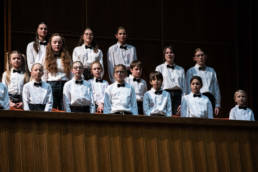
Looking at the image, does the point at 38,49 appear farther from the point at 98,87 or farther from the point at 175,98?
the point at 175,98

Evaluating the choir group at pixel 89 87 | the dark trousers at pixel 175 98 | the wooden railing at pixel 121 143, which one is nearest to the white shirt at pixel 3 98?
the choir group at pixel 89 87

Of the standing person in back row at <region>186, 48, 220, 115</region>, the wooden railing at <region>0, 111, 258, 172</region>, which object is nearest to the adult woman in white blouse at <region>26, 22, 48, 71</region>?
the standing person in back row at <region>186, 48, 220, 115</region>

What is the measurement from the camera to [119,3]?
8617mm

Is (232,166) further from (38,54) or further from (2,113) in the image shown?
(38,54)

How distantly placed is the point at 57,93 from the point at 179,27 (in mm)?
3112

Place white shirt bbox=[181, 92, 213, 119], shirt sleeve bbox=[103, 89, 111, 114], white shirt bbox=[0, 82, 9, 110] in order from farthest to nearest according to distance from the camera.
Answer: white shirt bbox=[181, 92, 213, 119]
shirt sleeve bbox=[103, 89, 111, 114]
white shirt bbox=[0, 82, 9, 110]

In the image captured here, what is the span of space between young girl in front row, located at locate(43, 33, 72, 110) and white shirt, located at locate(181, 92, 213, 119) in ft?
4.27

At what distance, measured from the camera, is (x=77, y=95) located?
238 inches

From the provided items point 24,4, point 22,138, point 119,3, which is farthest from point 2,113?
point 119,3

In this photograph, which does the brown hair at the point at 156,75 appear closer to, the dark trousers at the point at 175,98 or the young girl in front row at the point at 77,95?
the dark trousers at the point at 175,98

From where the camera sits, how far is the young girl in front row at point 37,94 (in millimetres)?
5930

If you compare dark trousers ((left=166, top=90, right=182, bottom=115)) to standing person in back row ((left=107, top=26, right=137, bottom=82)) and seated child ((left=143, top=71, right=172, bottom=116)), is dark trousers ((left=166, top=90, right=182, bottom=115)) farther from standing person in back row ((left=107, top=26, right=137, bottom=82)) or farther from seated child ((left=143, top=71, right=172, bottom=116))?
standing person in back row ((left=107, top=26, right=137, bottom=82))

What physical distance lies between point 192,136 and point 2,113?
4.88 ft

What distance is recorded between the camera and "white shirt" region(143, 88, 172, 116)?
20.7 ft
